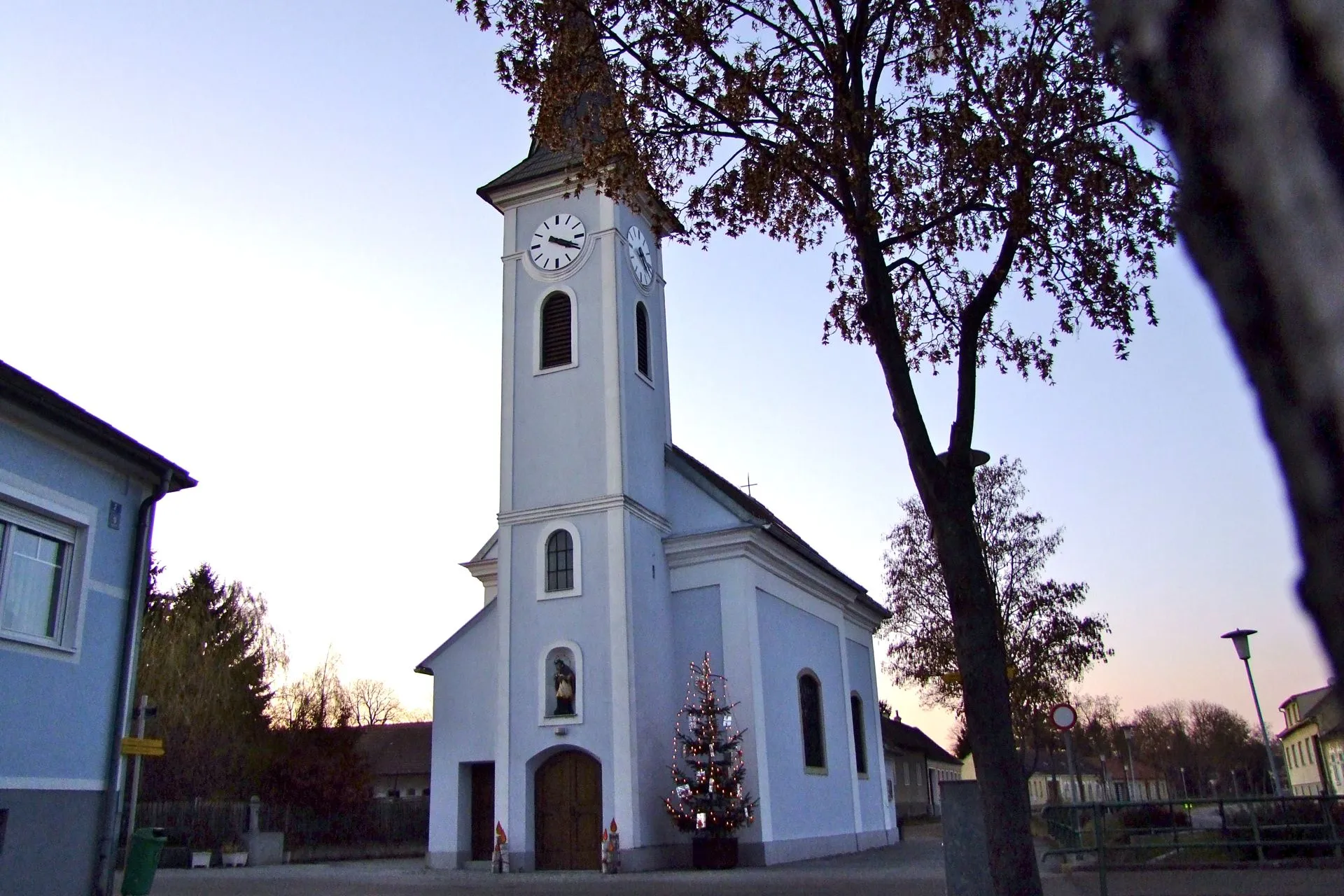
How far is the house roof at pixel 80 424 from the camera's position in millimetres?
10922

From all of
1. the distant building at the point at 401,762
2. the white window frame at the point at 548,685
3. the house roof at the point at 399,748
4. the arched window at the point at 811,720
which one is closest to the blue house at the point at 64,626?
the white window frame at the point at 548,685

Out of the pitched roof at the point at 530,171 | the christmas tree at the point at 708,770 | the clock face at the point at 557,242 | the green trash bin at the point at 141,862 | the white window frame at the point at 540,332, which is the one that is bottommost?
the green trash bin at the point at 141,862

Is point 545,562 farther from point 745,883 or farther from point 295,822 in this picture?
point 295,822

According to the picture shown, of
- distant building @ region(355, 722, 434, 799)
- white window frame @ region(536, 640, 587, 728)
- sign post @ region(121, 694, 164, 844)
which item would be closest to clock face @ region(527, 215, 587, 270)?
white window frame @ region(536, 640, 587, 728)

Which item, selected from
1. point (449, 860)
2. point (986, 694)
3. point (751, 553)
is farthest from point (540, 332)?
point (986, 694)

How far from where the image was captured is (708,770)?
20203 millimetres

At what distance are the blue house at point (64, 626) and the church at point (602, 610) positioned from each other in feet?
30.7

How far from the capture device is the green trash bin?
42.2ft

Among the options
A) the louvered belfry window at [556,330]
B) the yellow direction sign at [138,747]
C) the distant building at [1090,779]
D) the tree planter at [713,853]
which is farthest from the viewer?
the distant building at [1090,779]

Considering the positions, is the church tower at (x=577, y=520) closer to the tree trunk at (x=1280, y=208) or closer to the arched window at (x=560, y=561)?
→ the arched window at (x=560, y=561)

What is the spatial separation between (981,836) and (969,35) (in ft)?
25.0

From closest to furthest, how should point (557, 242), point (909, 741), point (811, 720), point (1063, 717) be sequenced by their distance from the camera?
point (1063, 717)
point (557, 242)
point (811, 720)
point (909, 741)

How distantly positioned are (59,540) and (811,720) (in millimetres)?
17863

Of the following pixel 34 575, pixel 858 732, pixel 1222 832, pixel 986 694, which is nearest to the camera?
pixel 986 694
